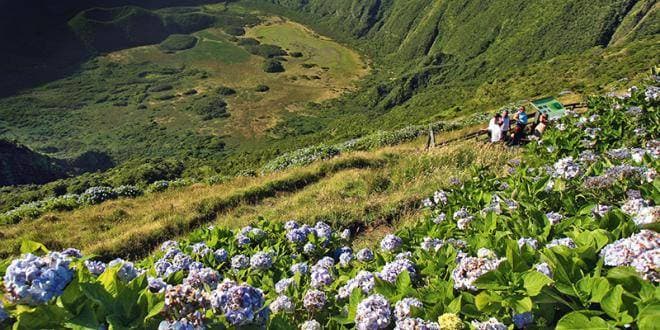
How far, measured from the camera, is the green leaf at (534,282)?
2.73 m

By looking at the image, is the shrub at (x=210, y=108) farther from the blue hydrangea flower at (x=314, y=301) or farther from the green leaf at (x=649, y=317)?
the green leaf at (x=649, y=317)

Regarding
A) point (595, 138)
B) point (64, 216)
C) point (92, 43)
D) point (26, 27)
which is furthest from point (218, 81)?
point (595, 138)

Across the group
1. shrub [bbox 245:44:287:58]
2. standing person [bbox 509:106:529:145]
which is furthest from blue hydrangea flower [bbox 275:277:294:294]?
shrub [bbox 245:44:287:58]

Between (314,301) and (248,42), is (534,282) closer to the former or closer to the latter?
(314,301)

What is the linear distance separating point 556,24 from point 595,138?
512 feet

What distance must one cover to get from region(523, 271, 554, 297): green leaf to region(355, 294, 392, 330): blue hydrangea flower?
0.73 meters

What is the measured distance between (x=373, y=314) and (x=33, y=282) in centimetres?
163

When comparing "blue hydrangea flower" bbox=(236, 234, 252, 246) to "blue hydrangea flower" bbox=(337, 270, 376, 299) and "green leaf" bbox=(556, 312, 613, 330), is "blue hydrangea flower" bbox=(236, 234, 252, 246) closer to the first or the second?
"blue hydrangea flower" bbox=(337, 270, 376, 299)

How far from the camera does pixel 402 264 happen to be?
3654 millimetres

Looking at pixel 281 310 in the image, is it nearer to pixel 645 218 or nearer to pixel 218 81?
pixel 645 218

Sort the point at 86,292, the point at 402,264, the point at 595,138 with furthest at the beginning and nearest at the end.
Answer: the point at 595,138 < the point at 402,264 < the point at 86,292

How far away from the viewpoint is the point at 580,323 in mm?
2512

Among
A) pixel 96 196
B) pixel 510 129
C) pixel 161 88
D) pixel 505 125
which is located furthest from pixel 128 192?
pixel 161 88

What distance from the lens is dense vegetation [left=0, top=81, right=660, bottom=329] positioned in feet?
8.32
